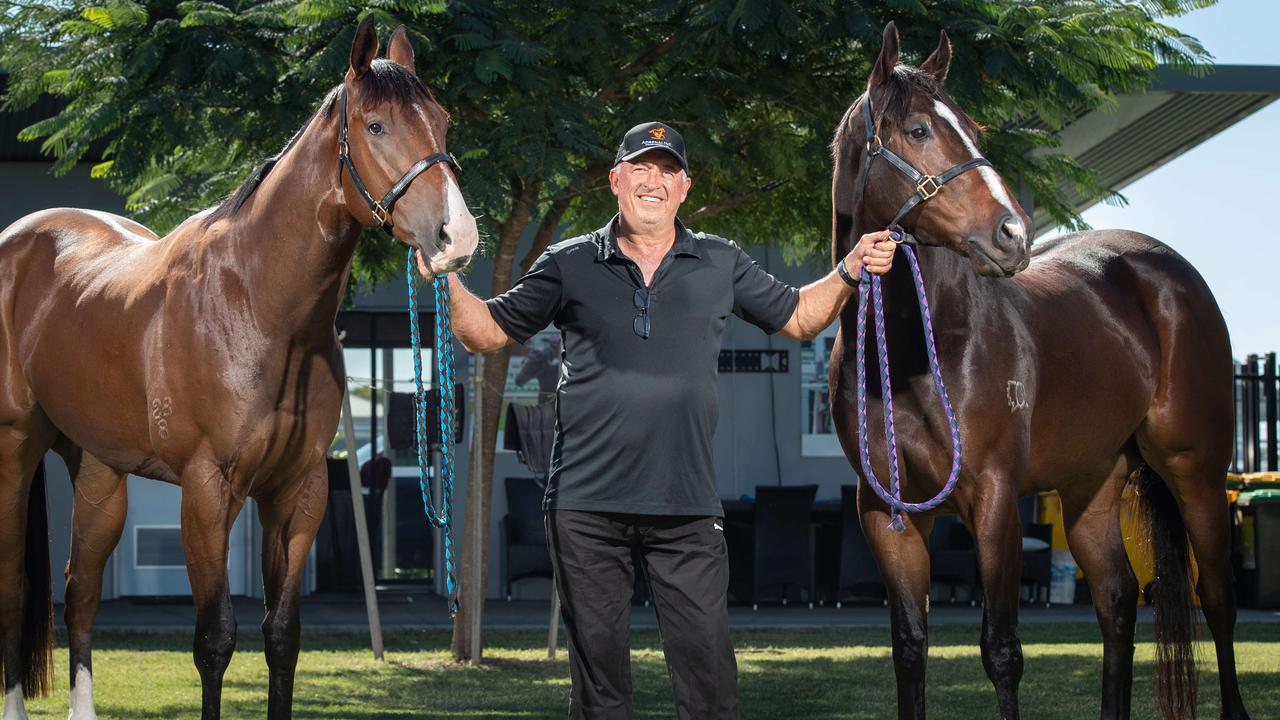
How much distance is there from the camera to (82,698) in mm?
5410

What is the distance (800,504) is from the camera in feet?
40.7

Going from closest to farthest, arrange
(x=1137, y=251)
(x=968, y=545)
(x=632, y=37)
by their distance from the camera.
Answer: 1. (x=1137, y=251)
2. (x=632, y=37)
3. (x=968, y=545)

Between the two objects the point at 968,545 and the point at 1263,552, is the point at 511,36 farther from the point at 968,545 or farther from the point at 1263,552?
the point at 1263,552

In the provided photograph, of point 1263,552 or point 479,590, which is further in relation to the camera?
point 1263,552

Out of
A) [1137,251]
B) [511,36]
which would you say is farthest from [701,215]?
[1137,251]

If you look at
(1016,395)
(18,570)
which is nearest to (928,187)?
(1016,395)

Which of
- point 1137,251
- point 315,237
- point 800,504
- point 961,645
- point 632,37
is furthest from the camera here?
point 800,504

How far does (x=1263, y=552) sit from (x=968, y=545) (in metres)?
2.62

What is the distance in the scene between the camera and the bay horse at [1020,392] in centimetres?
432

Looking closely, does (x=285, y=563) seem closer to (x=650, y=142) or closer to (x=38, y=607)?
(x=38, y=607)

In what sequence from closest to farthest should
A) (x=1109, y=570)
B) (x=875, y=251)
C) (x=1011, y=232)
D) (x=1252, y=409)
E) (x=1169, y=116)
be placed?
(x=875, y=251), (x=1011, y=232), (x=1109, y=570), (x=1169, y=116), (x=1252, y=409)

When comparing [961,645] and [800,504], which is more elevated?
[800,504]

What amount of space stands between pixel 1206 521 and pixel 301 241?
3.98m

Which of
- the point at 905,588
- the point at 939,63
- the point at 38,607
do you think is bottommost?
the point at 38,607
